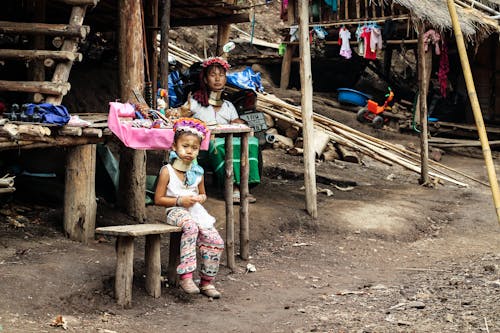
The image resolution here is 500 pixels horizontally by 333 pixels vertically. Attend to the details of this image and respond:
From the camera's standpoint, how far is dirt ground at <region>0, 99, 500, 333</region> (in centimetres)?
545

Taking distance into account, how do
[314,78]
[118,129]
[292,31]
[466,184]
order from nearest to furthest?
[118,129], [466,184], [292,31], [314,78]

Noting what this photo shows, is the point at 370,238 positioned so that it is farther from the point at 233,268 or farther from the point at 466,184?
the point at 466,184

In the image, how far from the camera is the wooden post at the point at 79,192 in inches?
273

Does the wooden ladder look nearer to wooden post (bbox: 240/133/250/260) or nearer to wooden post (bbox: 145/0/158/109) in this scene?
wooden post (bbox: 240/133/250/260)

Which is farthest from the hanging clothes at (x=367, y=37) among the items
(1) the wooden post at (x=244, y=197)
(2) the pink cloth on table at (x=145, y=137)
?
(2) the pink cloth on table at (x=145, y=137)

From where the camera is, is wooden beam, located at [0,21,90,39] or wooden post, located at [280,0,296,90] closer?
wooden beam, located at [0,21,90,39]

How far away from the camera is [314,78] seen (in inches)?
775

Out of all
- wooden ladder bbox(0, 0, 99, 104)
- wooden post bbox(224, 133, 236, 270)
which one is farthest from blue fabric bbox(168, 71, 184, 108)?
wooden ladder bbox(0, 0, 99, 104)

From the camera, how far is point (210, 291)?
6199 mm

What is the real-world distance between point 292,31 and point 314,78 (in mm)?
2499

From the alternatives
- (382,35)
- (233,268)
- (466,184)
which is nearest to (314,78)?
(382,35)

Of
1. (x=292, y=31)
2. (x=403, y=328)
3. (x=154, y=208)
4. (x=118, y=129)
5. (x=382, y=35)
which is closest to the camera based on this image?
(x=403, y=328)

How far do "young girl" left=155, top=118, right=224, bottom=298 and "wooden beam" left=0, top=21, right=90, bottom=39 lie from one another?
134 centimetres

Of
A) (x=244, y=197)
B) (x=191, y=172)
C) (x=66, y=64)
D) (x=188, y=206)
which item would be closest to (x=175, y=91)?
(x=244, y=197)
